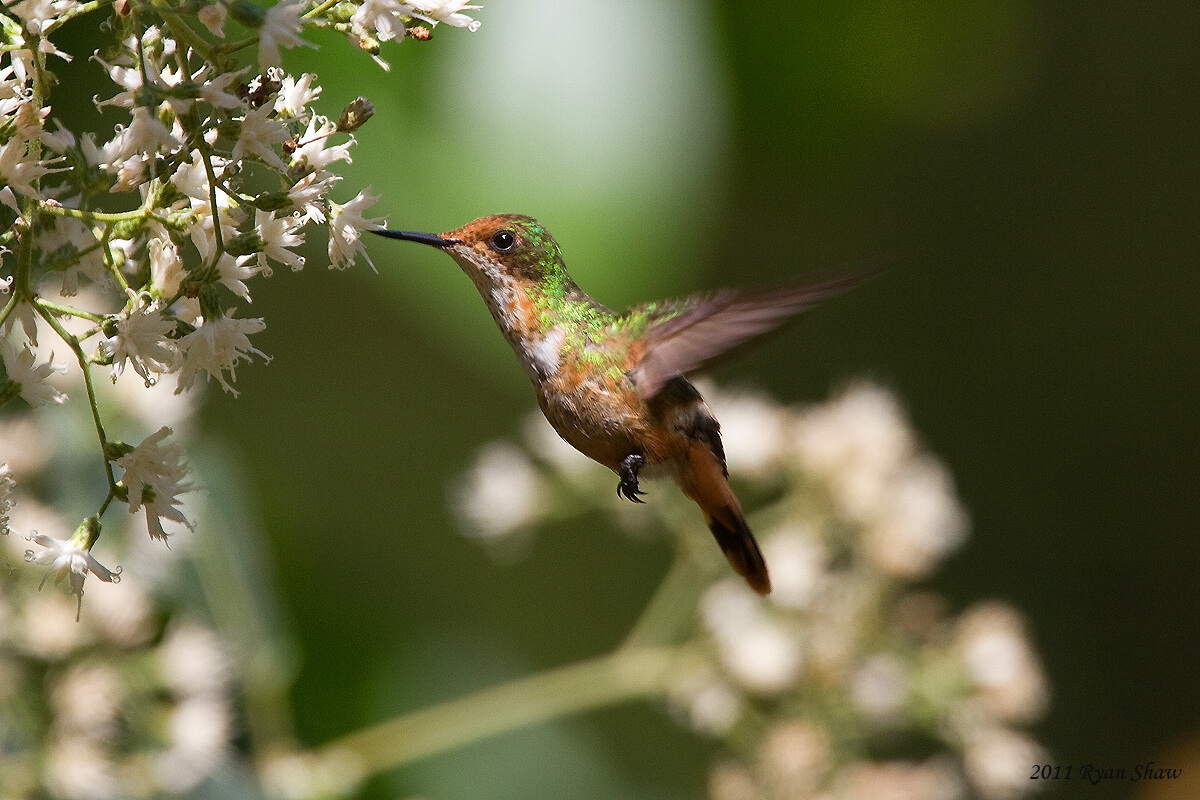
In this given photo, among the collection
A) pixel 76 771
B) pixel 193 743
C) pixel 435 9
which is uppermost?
pixel 435 9

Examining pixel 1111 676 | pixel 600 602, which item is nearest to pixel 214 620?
pixel 600 602

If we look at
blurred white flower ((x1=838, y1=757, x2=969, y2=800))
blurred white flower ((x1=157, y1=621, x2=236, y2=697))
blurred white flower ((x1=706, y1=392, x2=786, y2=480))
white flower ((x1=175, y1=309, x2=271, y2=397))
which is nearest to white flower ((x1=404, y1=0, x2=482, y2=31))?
white flower ((x1=175, y1=309, x2=271, y2=397))

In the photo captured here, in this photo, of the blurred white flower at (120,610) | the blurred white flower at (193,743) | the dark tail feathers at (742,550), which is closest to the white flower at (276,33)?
the dark tail feathers at (742,550)

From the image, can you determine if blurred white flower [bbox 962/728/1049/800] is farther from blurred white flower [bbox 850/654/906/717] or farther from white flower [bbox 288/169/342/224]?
white flower [bbox 288/169/342/224]

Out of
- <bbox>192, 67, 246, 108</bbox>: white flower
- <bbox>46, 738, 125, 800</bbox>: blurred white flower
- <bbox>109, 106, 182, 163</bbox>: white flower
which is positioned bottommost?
<bbox>46, 738, 125, 800</bbox>: blurred white flower

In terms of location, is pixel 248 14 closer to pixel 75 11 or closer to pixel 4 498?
pixel 75 11

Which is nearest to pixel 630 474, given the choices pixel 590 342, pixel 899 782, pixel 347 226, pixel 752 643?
pixel 590 342

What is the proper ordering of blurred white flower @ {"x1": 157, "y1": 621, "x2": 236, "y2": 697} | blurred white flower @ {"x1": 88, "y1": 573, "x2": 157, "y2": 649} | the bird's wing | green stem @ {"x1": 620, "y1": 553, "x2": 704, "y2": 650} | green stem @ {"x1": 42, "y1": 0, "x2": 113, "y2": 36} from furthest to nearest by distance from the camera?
1. green stem @ {"x1": 620, "y1": 553, "x2": 704, "y2": 650}
2. blurred white flower @ {"x1": 157, "y1": 621, "x2": 236, "y2": 697}
3. blurred white flower @ {"x1": 88, "y1": 573, "x2": 157, "y2": 649}
4. the bird's wing
5. green stem @ {"x1": 42, "y1": 0, "x2": 113, "y2": 36}
